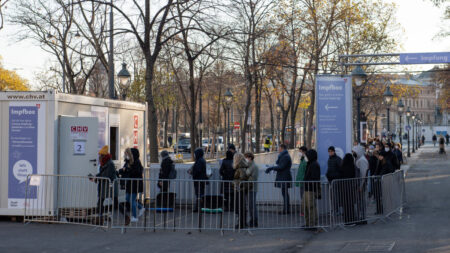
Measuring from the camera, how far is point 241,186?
12062 mm

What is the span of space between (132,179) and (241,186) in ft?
7.35

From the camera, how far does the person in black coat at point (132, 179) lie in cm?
1252

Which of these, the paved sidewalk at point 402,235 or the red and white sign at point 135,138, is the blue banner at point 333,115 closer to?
the paved sidewalk at point 402,235

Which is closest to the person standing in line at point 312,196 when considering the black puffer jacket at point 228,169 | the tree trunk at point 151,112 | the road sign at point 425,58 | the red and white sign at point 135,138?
the black puffer jacket at point 228,169

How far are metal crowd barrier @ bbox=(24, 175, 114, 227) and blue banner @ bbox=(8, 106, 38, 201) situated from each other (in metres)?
0.26

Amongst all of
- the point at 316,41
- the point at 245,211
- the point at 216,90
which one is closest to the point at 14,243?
the point at 245,211

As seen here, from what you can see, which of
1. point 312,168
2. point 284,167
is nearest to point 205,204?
point 312,168

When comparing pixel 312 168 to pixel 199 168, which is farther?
pixel 199 168

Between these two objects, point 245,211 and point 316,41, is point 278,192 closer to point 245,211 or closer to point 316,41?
point 245,211

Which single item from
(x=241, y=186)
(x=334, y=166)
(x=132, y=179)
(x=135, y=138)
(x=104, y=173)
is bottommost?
(x=241, y=186)

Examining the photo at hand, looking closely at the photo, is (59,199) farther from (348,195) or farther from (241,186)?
(348,195)

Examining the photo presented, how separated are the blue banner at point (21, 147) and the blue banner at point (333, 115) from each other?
7.15m

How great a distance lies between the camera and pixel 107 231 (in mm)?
11938

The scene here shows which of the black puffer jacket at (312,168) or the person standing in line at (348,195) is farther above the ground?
the black puffer jacket at (312,168)
